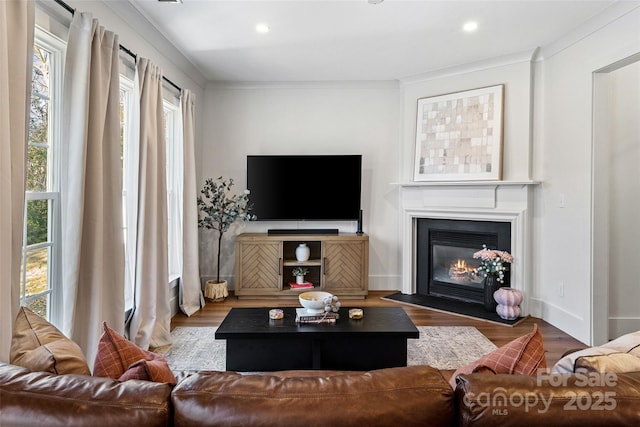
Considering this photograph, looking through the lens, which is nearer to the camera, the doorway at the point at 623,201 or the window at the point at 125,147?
the window at the point at 125,147

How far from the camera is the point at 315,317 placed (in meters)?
2.50

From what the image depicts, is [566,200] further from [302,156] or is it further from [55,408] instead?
[55,408]

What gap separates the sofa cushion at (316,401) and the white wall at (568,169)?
3036 mm

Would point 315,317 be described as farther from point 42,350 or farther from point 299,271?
point 299,271

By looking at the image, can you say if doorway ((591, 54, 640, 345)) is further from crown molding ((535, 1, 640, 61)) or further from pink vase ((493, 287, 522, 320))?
pink vase ((493, 287, 522, 320))

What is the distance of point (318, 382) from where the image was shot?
2.97ft

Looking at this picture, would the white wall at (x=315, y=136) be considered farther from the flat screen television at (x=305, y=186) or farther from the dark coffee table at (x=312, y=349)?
the dark coffee table at (x=312, y=349)

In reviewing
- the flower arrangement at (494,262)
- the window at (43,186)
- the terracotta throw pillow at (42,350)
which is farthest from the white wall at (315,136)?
the terracotta throw pillow at (42,350)

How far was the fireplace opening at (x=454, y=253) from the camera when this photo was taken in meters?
4.09

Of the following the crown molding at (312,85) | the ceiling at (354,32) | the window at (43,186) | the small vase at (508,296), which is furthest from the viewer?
the crown molding at (312,85)

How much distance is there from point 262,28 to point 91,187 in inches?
78.9

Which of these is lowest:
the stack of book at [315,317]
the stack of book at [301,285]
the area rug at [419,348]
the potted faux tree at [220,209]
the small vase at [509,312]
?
the area rug at [419,348]

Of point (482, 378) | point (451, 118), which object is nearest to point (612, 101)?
point (451, 118)

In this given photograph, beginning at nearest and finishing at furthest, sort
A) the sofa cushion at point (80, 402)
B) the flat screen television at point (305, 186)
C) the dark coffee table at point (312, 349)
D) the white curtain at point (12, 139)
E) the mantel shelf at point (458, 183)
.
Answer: the sofa cushion at point (80, 402) < the white curtain at point (12, 139) < the dark coffee table at point (312, 349) < the mantel shelf at point (458, 183) < the flat screen television at point (305, 186)
